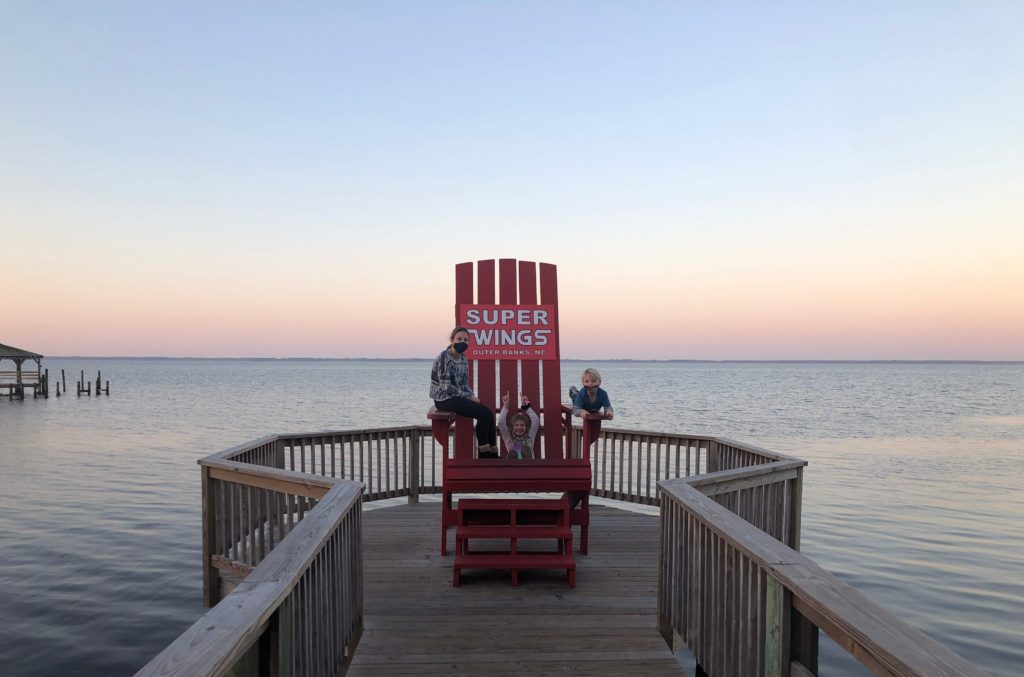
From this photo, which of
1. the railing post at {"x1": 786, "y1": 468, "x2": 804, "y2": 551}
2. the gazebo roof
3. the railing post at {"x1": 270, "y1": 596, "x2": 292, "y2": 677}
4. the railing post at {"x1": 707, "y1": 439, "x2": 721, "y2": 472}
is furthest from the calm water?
the gazebo roof

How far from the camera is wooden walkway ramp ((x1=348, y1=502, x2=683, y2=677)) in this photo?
296 centimetres

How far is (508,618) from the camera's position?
3502 mm

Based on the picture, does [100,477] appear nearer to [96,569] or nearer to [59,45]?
[96,569]

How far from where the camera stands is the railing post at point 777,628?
1.85 m

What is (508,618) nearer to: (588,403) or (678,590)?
(678,590)

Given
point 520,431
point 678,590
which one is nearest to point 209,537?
point 520,431

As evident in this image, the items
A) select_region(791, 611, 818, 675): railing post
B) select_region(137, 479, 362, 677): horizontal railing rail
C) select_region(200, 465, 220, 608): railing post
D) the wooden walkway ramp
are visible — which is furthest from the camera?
select_region(200, 465, 220, 608): railing post

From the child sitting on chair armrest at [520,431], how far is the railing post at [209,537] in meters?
2.47

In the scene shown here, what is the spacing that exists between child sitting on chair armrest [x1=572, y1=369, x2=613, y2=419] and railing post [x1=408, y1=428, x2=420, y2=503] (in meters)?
2.35

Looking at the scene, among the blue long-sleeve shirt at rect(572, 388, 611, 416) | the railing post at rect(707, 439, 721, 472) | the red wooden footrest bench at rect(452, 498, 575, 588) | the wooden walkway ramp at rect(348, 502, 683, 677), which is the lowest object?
the wooden walkway ramp at rect(348, 502, 683, 677)

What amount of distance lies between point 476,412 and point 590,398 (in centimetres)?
97

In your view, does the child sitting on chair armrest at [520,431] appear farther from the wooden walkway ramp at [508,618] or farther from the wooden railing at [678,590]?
the wooden railing at [678,590]

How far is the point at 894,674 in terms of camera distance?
1.20 metres

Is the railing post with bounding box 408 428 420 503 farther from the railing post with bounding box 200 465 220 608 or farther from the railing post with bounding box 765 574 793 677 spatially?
the railing post with bounding box 765 574 793 677
